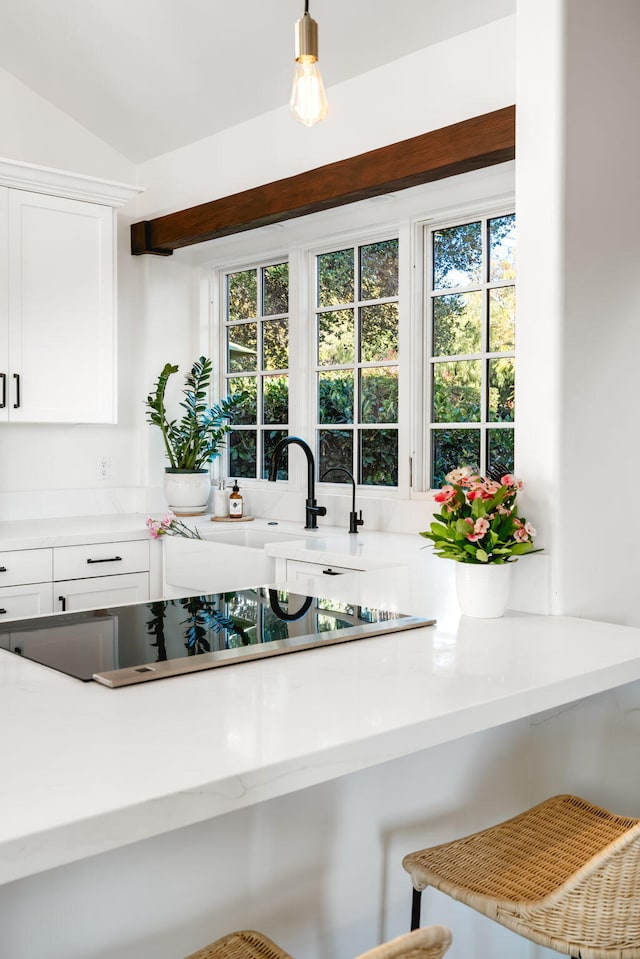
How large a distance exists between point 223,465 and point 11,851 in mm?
3788

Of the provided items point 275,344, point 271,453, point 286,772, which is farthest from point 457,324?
point 286,772

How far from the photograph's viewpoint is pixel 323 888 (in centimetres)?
165

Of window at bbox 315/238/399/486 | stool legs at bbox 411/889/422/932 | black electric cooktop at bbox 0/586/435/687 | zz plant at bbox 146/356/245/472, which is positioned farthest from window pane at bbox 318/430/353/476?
stool legs at bbox 411/889/422/932

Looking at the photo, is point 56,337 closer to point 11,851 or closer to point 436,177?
point 436,177

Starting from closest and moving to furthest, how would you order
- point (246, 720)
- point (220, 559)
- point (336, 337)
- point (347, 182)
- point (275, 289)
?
point (246, 720), point (347, 182), point (220, 559), point (336, 337), point (275, 289)

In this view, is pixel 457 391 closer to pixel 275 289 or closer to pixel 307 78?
pixel 275 289

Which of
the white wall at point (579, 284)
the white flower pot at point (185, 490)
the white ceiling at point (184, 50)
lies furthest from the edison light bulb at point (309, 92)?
the white flower pot at point (185, 490)

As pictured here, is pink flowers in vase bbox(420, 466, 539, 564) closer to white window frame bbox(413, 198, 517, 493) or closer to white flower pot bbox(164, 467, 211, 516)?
white window frame bbox(413, 198, 517, 493)

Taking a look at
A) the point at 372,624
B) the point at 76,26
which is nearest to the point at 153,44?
the point at 76,26

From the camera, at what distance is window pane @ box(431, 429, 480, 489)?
11.7 feet

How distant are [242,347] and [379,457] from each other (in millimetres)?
1105

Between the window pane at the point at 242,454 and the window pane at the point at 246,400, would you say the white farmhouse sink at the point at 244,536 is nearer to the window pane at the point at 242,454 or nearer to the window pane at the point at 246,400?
the window pane at the point at 242,454

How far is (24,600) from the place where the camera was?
11.6 feet

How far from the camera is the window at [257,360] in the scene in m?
4.41
